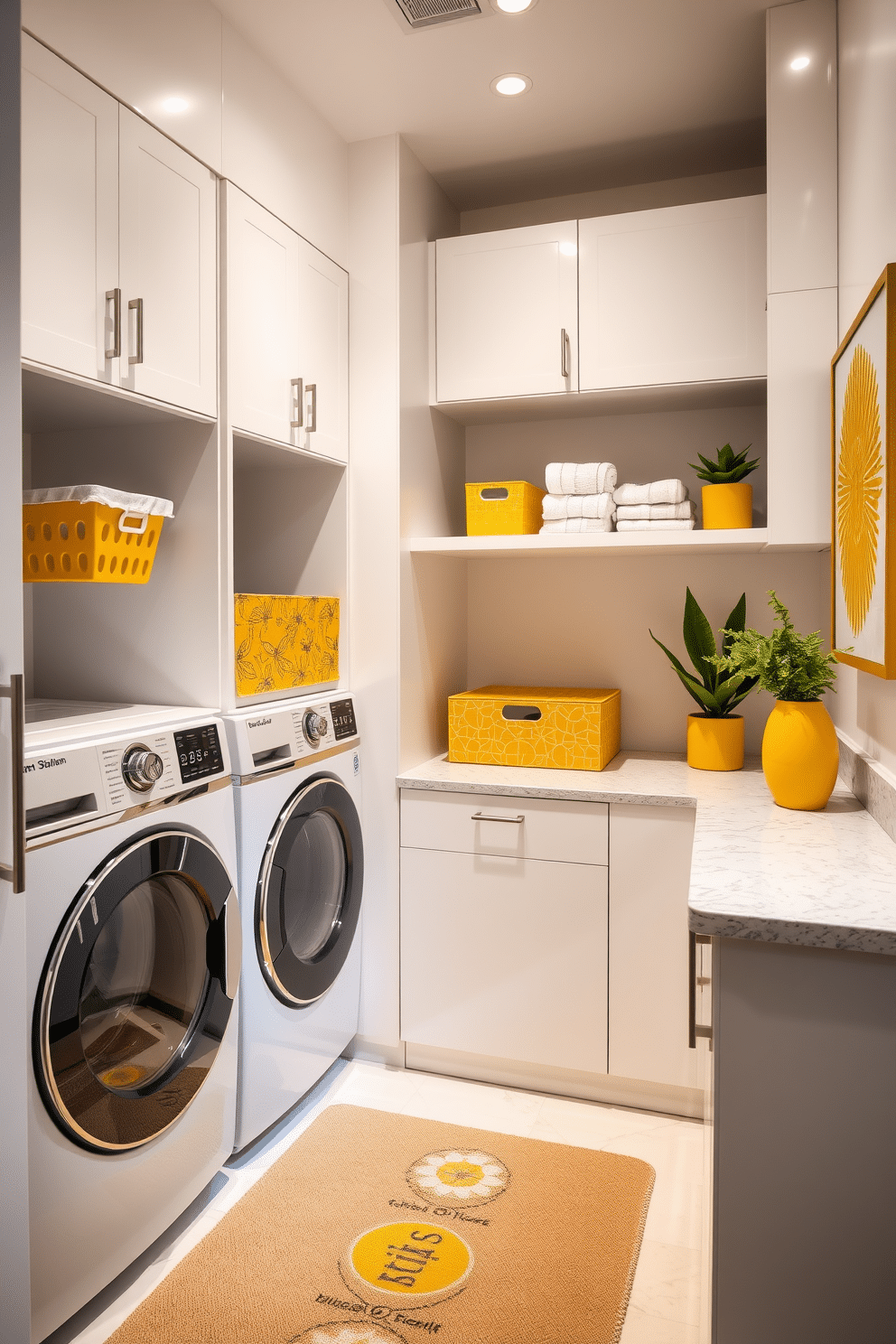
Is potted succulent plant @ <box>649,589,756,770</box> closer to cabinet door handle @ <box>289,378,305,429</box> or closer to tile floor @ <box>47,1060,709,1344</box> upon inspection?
tile floor @ <box>47,1060,709,1344</box>

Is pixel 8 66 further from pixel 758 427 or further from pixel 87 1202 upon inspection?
pixel 758 427

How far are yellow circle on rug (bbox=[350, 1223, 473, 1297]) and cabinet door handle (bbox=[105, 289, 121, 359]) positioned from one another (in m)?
1.74

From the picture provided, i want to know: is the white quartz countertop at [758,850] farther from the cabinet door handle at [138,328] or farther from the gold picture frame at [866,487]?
the cabinet door handle at [138,328]

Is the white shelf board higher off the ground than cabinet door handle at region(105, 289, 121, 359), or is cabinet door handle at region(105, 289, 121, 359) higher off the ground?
cabinet door handle at region(105, 289, 121, 359)

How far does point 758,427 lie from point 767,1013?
1.97 m

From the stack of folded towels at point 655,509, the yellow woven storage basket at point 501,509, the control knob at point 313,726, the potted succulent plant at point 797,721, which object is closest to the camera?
the potted succulent plant at point 797,721

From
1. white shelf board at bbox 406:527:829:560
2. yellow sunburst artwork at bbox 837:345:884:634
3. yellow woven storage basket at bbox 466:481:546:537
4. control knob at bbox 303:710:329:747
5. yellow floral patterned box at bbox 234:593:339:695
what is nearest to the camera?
yellow sunburst artwork at bbox 837:345:884:634

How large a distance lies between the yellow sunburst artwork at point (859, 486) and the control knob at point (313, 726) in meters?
1.21

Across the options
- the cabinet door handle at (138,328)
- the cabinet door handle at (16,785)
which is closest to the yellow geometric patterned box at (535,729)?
the cabinet door handle at (138,328)

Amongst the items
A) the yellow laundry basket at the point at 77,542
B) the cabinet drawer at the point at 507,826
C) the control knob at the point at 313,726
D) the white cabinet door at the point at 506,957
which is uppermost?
the yellow laundry basket at the point at 77,542

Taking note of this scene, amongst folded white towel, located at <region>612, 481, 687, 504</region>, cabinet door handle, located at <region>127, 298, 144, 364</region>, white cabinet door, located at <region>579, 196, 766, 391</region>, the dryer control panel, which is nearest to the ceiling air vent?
white cabinet door, located at <region>579, 196, 766, 391</region>

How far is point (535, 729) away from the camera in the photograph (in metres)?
2.52

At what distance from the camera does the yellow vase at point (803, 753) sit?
69.2 inches

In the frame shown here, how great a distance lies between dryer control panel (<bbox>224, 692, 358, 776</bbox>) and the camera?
192cm
